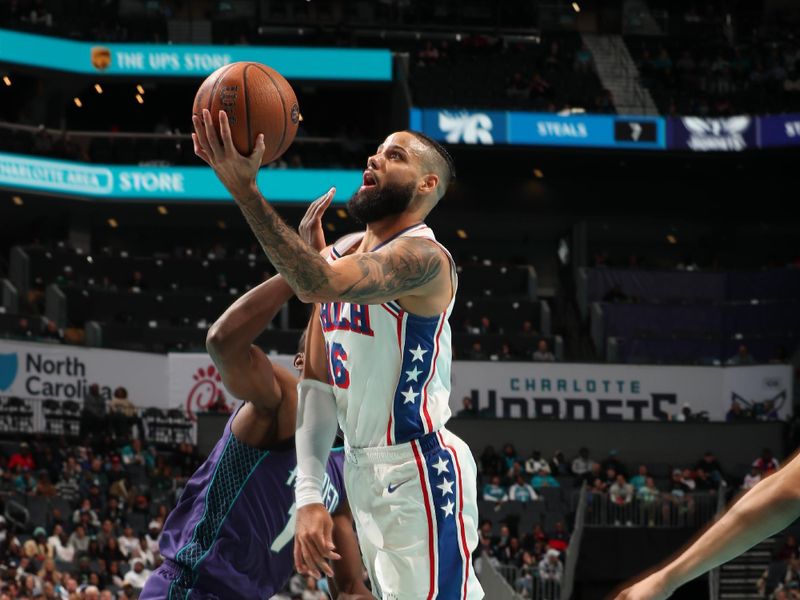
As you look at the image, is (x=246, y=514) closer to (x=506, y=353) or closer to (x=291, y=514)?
(x=291, y=514)

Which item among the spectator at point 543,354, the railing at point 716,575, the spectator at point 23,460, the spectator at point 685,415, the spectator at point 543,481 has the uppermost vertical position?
the spectator at point 543,354

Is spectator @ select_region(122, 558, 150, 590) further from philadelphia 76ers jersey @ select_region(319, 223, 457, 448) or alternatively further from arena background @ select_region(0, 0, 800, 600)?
philadelphia 76ers jersey @ select_region(319, 223, 457, 448)

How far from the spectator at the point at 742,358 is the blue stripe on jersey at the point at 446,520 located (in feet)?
86.3

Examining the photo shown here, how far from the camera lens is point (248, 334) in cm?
614

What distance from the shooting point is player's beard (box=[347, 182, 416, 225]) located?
5.77m

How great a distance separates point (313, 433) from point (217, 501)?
0.93m

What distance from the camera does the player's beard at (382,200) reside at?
577 cm

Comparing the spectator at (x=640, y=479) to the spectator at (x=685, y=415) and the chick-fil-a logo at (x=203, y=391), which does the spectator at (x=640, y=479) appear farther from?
the chick-fil-a logo at (x=203, y=391)

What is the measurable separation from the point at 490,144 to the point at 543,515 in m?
12.3

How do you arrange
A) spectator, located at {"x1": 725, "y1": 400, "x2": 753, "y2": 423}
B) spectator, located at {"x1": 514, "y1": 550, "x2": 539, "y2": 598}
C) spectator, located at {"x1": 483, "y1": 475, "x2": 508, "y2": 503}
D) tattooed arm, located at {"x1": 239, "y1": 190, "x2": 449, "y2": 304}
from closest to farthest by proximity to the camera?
tattooed arm, located at {"x1": 239, "y1": 190, "x2": 449, "y2": 304} → spectator, located at {"x1": 514, "y1": 550, "x2": 539, "y2": 598} → spectator, located at {"x1": 483, "y1": 475, "x2": 508, "y2": 503} → spectator, located at {"x1": 725, "y1": 400, "x2": 753, "y2": 423}

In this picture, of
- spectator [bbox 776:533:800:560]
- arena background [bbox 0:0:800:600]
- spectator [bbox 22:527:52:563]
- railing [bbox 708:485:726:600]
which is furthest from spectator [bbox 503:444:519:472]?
spectator [bbox 22:527:52:563]

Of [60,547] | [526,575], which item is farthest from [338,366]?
[526,575]

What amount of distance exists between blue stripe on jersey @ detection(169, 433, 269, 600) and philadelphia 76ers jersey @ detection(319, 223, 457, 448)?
0.87 metres

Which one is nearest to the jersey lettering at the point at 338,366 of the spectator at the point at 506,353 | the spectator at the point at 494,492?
the spectator at the point at 494,492
